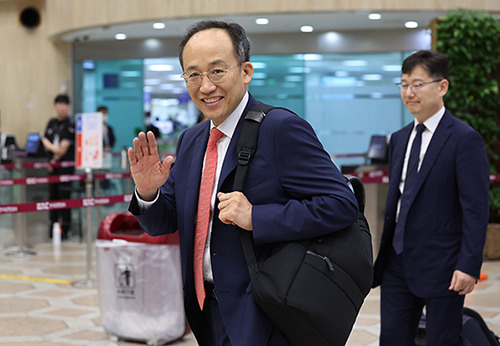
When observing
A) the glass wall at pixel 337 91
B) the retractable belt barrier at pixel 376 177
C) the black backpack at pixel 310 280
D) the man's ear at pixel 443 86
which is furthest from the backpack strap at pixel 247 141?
the glass wall at pixel 337 91

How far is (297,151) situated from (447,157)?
4.72ft

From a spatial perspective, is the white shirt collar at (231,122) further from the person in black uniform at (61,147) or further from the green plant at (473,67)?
the person in black uniform at (61,147)

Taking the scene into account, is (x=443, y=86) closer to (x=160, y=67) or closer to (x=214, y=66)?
(x=214, y=66)

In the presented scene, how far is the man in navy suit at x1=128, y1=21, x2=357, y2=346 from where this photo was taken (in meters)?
2.02

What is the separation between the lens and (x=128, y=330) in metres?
4.88

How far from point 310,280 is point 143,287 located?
9.84 ft

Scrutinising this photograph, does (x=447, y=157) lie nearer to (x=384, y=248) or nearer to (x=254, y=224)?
(x=384, y=248)

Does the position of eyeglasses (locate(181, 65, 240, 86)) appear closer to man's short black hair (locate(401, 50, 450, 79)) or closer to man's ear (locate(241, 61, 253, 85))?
man's ear (locate(241, 61, 253, 85))

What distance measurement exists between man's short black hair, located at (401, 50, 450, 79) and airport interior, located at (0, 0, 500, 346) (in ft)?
9.93

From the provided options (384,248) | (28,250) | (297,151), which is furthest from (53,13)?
(297,151)

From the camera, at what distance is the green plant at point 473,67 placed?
7.94 metres

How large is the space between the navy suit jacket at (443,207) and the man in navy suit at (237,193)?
1.26 metres

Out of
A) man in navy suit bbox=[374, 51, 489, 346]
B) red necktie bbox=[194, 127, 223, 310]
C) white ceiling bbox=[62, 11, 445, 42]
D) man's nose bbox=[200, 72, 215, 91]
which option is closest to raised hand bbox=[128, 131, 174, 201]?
red necktie bbox=[194, 127, 223, 310]

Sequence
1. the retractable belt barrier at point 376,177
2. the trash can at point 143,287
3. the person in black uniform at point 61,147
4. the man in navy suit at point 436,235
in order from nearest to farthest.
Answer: the man in navy suit at point 436,235 < the trash can at point 143,287 < the retractable belt barrier at point 376,177 < the person in black uniform at point 61,147
